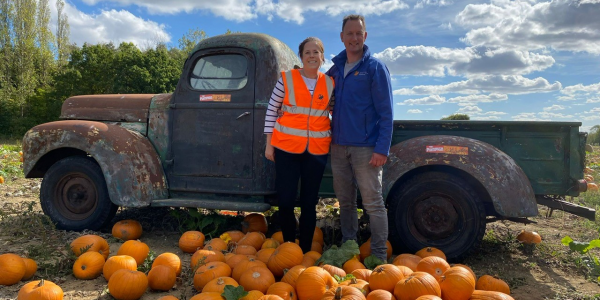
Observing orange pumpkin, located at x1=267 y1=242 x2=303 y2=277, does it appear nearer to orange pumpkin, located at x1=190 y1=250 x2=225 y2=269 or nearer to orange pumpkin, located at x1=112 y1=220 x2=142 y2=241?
orange pumpkin, located at x1=190 y1=250 x2=225 y2=269

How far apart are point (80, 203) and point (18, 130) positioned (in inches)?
1116

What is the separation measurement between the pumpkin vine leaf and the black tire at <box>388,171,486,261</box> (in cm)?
195

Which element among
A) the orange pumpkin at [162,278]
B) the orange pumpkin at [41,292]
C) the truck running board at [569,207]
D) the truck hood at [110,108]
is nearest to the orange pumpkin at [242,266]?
the orange pumpkin at [162,278]

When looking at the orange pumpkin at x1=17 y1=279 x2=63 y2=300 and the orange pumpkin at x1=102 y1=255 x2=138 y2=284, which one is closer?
the orange pumpkin at x1=17 y1=279 x2=63 y2=300

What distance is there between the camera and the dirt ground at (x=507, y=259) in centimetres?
335

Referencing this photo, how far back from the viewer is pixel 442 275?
2865 millimetres

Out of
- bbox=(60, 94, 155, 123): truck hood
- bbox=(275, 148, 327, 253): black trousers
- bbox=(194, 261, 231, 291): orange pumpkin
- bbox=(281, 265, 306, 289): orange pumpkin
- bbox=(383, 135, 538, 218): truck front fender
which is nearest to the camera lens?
bbox=(281, 265, 306, 289): orange pumpkin

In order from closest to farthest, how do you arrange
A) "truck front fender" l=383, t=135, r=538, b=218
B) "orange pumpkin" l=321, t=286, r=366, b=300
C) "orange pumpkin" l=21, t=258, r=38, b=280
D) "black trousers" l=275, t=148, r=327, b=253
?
1. "orange pumpkin" l=321, t=286, r=366, b=300
2. "orange pumpkin" l=21, t=258, r=38, b=280
3. "black trousers" l=275, t=148, r=327, b=253
4. "truck front fender" l=383, t=135, r=538, b=218

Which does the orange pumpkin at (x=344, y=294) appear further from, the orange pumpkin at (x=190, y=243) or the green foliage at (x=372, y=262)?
the orange pumpkin at (x=190, y=243)

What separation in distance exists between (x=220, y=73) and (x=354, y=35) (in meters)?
1.87

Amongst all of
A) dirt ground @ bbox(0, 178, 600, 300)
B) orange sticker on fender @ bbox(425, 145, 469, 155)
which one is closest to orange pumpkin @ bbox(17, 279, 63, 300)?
dirt ground @ bbox(0, 178, 600, 300)

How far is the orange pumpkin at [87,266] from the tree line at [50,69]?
832 inches

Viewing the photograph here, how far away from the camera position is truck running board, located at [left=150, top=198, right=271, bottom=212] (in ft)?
14.0

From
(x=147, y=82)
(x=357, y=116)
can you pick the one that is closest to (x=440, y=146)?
(x=357, y=116)
